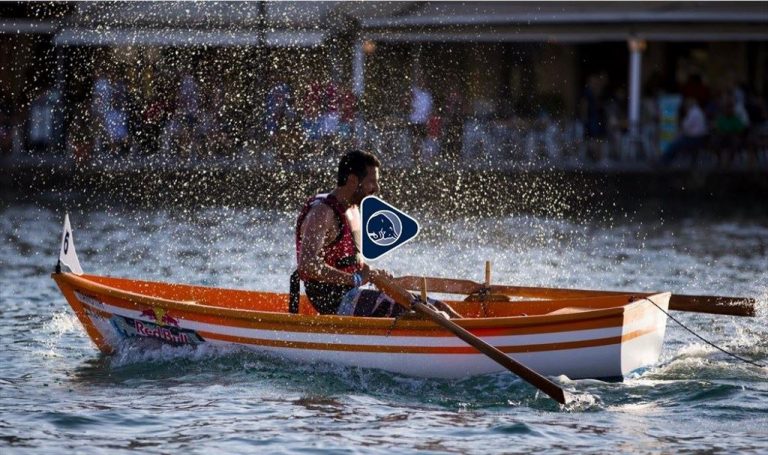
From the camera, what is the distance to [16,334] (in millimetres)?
13016

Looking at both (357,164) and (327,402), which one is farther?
(357,164)

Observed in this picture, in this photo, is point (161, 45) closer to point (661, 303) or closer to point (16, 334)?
point (16, 334)

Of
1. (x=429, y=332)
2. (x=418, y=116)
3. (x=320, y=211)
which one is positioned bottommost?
(x=429, y=332)

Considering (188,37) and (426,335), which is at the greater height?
(188,37)

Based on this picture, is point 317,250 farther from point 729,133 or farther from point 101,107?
point 729,133

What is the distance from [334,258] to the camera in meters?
10.9

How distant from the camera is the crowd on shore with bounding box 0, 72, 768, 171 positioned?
26062 millimetres

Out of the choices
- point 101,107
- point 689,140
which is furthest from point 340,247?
point 689,140

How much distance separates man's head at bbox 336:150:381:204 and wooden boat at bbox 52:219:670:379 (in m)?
1.02

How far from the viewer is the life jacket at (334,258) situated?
10.8 metres

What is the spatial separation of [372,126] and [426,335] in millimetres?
16443

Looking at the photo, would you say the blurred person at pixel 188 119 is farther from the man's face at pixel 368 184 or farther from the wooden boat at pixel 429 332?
the man's face at pixel 368 184

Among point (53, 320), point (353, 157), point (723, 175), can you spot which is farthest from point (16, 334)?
point (723, 175)

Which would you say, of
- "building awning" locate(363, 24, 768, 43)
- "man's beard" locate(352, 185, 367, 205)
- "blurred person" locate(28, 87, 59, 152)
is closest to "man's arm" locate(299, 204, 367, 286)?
"man's beard" locate(352, 185, 367, 205)
